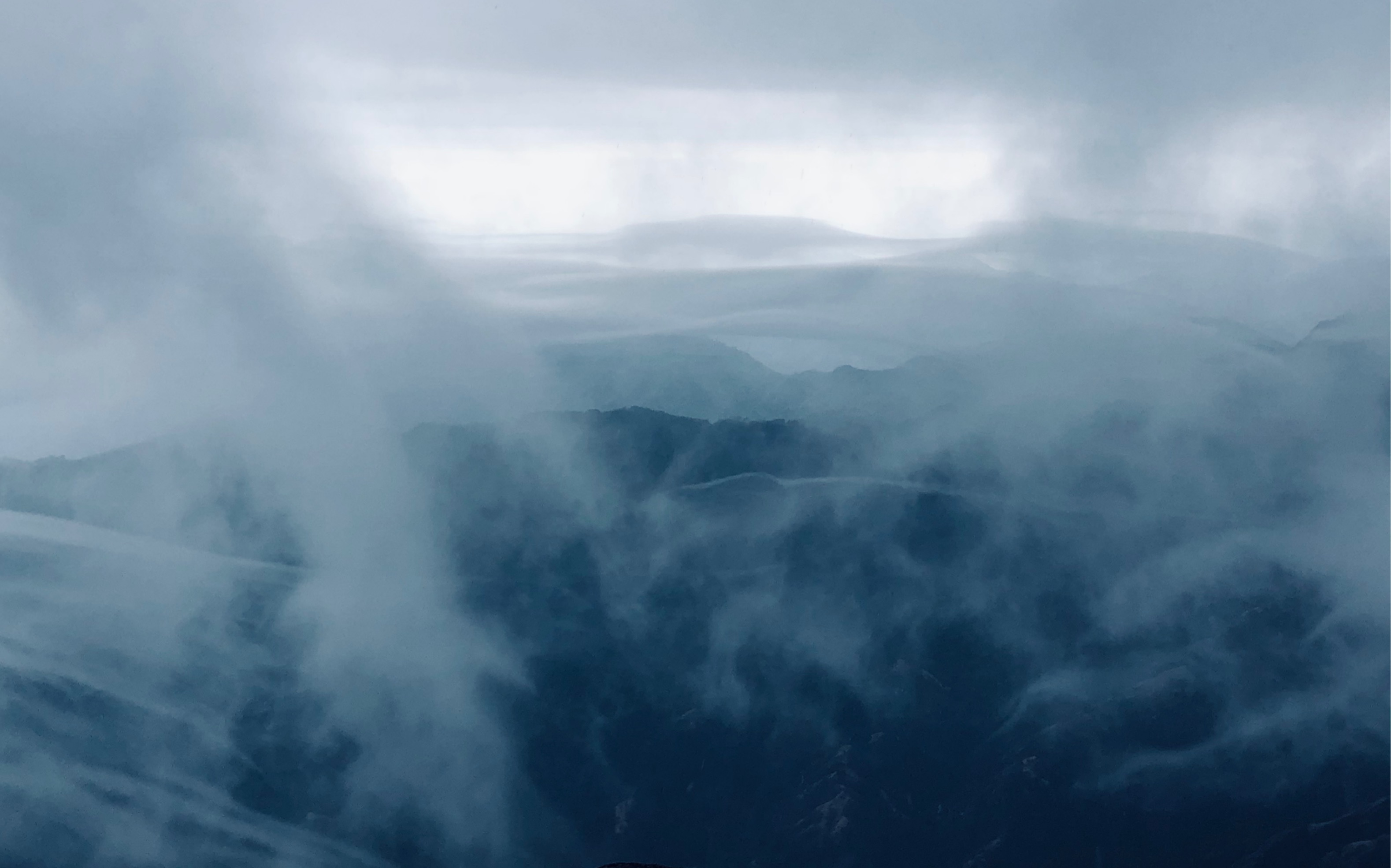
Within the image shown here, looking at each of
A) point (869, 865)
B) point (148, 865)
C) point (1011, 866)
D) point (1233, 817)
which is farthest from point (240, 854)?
point (1233, 817)

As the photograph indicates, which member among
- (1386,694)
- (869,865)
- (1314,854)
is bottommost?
(869,865)

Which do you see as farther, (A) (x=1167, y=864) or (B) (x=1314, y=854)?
(A) (x=1167, y=864)

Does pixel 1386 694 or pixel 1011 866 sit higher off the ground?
pixel 1386 694

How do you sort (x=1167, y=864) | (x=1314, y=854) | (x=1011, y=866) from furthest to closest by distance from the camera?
(x=1011, y=866) → (x=1167, y=864) → (x=1314, y=854)

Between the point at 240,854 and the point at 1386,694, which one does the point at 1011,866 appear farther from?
the point at 240,854

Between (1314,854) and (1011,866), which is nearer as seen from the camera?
(1314,854)

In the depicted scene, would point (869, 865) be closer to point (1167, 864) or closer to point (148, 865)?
point (1167, 864)

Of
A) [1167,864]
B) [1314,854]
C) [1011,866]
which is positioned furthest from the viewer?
[1011,866]

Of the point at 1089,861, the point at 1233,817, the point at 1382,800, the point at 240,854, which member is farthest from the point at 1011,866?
the point at 240,854

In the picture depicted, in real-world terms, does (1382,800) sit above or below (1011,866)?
above
